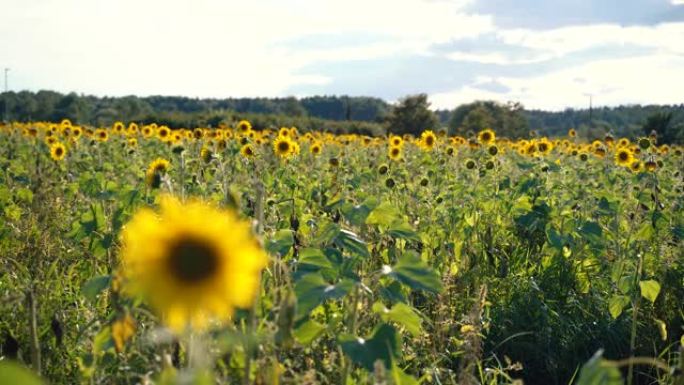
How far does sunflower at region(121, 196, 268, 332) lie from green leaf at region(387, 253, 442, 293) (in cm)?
80

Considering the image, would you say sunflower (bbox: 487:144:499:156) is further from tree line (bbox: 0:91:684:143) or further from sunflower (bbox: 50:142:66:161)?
sunflower (bbox: 50:142:66:161)

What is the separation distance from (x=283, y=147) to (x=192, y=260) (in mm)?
4385

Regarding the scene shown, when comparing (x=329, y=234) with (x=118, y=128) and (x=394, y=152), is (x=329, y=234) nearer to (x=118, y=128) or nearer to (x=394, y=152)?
(x=394, y=152)

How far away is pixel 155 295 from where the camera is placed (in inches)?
34.2

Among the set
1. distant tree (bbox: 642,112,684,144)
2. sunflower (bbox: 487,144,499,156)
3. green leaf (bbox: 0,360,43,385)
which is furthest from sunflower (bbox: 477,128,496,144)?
distant tree (bbox: 642,112,684,144)

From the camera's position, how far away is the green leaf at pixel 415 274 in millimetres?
1625

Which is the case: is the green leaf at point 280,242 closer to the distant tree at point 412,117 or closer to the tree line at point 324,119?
the tree line at point 324,119

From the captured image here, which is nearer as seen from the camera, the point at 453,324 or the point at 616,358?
the point at 453,324

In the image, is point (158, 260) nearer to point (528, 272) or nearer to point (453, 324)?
point (453, 324)

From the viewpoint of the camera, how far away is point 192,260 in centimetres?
88

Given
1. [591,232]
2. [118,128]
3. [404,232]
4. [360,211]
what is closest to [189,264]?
[404,232]

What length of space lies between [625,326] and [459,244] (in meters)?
0.89

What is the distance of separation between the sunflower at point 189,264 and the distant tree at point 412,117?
37239 millimetres

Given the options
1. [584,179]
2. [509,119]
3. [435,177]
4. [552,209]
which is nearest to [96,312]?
[552,209]
